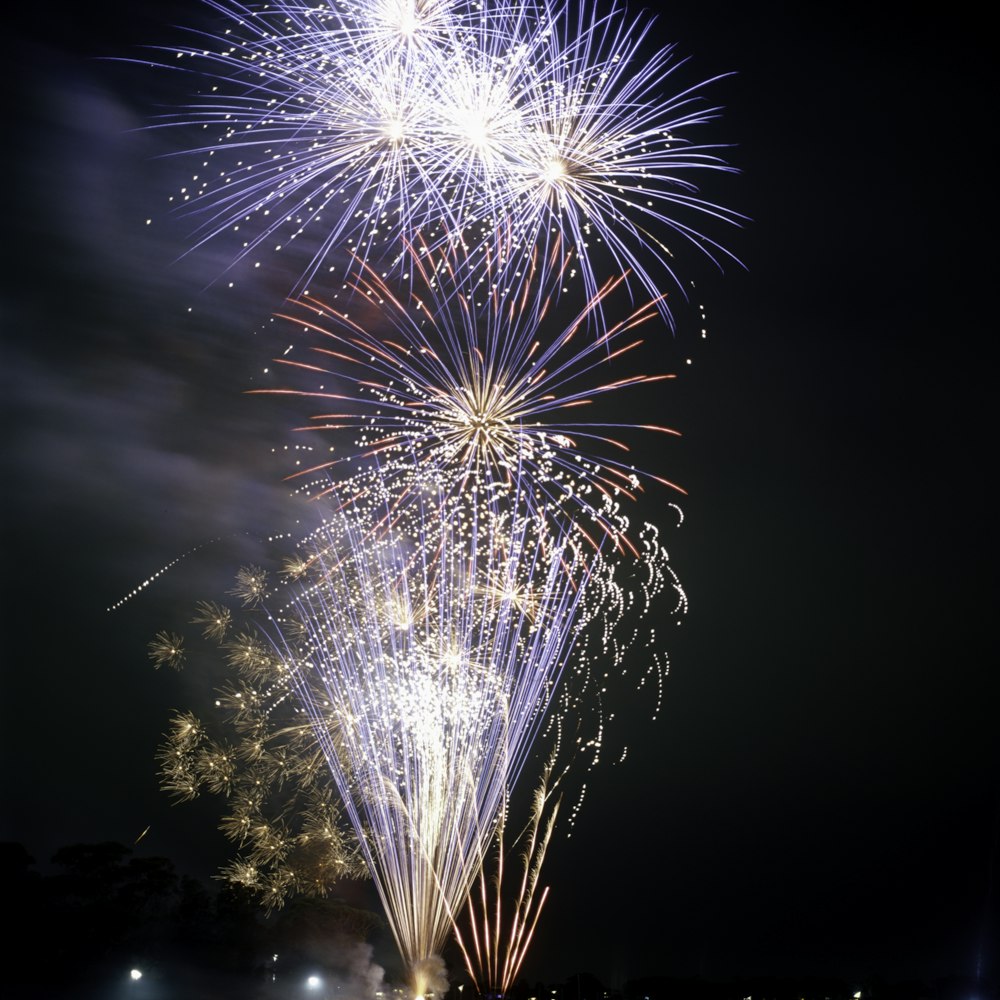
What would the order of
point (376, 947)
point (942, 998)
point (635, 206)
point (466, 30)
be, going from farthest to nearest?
point (942, 998) < point (376, 947) < point (635, 206) < point (466, 30)

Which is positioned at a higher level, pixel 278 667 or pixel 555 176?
pixel 555 176

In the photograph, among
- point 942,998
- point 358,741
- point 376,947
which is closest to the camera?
point 358,741

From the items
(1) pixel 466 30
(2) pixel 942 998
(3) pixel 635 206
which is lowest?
(2) pixel 942 998

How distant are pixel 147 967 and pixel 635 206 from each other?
2358 cm

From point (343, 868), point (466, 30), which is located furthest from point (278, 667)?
point (466, 30)

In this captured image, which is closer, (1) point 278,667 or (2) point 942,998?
(1) point 278,667

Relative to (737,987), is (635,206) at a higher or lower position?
higher

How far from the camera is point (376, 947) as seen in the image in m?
35.0

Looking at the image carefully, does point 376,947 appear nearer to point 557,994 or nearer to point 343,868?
point 343,868

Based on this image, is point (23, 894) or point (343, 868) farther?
point (23, 894)

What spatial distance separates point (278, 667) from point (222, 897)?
1471 cm

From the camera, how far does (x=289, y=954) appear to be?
3150cm

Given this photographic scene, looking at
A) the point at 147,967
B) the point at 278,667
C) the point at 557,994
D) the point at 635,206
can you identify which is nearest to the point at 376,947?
the point at 147,967

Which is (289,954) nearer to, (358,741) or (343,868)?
(343,868)
